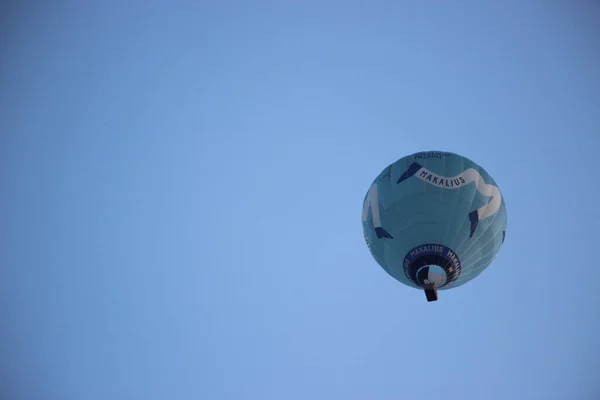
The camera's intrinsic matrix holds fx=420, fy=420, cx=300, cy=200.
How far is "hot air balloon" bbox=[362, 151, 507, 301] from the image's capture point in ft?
36.6

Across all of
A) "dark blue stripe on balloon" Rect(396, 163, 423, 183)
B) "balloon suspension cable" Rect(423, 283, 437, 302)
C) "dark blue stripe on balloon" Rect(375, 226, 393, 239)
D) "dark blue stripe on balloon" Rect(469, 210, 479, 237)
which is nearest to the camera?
"balloon suspension cable" Rect(423, 283, 437, 302)

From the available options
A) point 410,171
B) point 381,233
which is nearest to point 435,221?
point 381,233

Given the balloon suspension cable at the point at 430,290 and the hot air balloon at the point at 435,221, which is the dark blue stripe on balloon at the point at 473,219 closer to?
the hot air balloon at the point at 435,221

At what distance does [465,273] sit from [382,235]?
8.41ft

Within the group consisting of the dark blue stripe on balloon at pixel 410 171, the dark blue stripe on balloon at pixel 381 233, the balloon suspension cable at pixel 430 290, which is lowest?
the balloon suspension cable at pixel 430 290

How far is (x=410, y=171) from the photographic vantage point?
11945 millimetres

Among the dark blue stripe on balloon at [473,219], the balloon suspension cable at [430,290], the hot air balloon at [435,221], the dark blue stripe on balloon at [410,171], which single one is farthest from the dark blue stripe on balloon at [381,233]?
the dark blue stripe on balloon at [473,219]

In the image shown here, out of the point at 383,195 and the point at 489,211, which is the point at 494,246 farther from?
the point at 383,195

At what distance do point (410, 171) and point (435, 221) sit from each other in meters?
1.64

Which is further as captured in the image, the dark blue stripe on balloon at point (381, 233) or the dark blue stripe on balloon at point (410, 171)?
the dark blue stripe on balloon at point (410, 171)

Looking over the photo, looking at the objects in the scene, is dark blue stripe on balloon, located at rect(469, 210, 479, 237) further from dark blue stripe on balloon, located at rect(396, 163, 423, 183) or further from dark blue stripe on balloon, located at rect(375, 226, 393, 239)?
dark blue stripe on balloon, located at rect(375, 226, 393, 239)

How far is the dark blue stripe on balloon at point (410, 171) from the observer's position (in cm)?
1186

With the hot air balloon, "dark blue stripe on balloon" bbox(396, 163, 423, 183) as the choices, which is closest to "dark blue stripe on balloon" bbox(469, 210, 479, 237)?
the hot air balloon

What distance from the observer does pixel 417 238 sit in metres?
11.2
